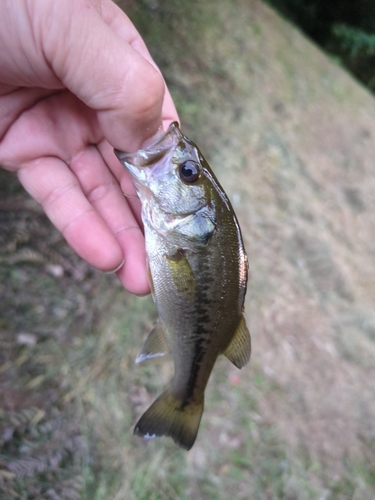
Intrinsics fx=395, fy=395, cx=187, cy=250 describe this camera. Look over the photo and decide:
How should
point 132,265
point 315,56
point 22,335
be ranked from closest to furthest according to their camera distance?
1. point 132,265
2. point 22,335
3. point 315,56

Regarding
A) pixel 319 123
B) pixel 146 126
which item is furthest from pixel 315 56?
pixel 146 126

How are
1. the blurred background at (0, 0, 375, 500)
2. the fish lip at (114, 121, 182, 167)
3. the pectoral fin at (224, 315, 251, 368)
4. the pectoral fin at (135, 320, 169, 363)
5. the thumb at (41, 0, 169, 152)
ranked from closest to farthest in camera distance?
the thumb at (41, 0, 169, 152)
the fish lip at (114, 121, 182, 167)
the pectoral fin at (224, 315, 251, 368)
the pectoral fin at (135, 320, 169, 363)
the blurred background at (0, 0, 375, 500)

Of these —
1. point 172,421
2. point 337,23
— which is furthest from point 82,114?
point 337,23

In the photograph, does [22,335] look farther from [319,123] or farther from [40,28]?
[319,123]

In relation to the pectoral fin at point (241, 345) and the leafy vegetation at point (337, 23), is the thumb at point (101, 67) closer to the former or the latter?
the pectoral fin at point (241, 345)

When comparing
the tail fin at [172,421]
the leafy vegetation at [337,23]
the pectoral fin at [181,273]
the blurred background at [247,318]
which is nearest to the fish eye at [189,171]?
the pectoral fin at [181,273]

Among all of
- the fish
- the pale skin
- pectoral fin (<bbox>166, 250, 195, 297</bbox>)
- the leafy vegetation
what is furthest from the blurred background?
the leafy vegetation

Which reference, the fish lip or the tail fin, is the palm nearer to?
the fish lip

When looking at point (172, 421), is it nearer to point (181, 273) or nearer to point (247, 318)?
point (181, 273)
